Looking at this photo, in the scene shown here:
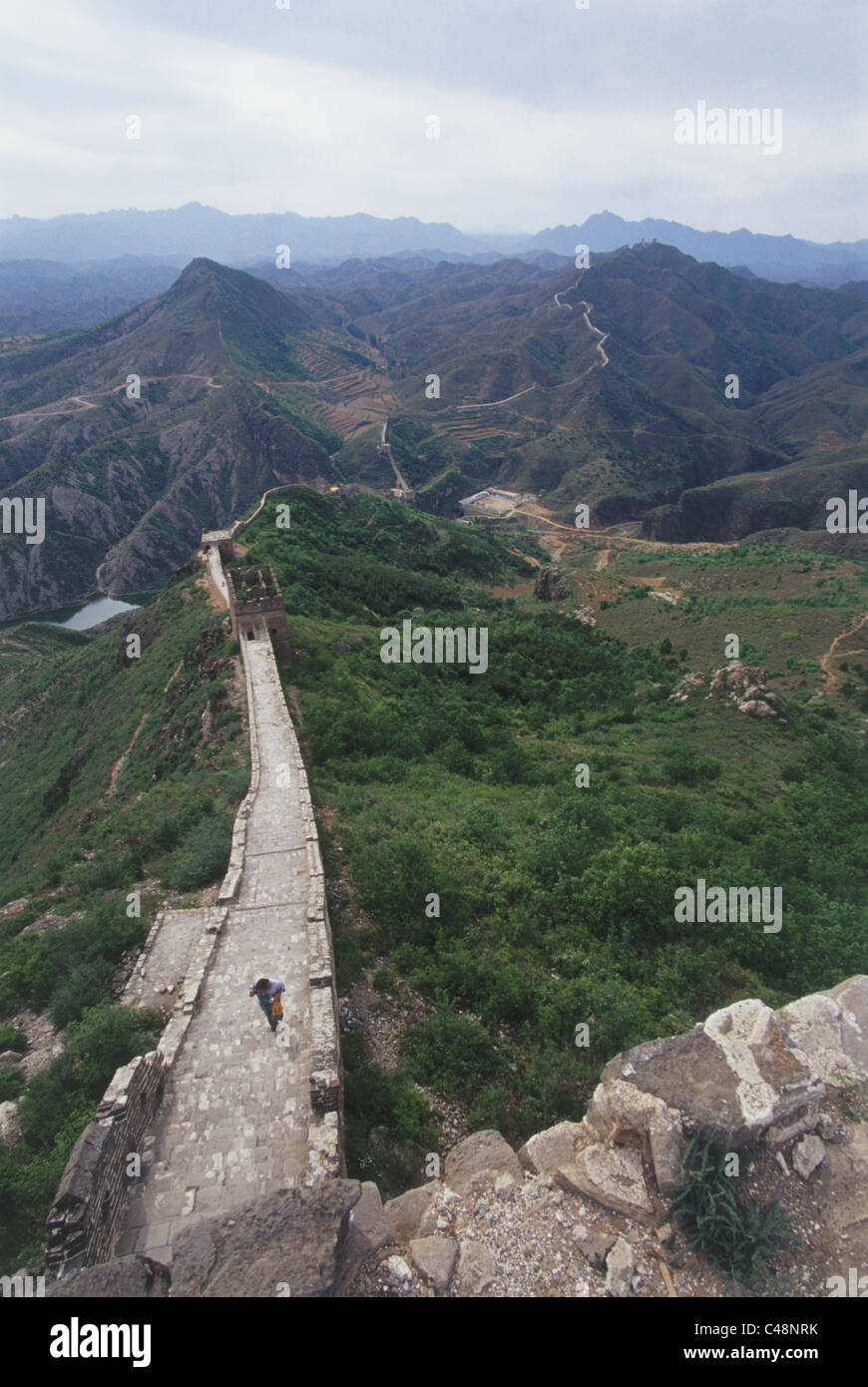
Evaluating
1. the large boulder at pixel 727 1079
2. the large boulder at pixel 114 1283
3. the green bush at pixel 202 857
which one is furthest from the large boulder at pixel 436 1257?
the green bush at pixel 202 857

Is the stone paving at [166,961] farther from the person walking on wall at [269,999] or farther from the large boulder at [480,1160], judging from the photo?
the large boulder at [480,1160]

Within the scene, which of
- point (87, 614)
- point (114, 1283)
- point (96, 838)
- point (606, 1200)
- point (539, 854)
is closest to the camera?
point (114, 1283)

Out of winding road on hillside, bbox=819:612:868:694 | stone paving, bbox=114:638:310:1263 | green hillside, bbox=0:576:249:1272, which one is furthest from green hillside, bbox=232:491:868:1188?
green hillside, bbox=0:576:249:1272

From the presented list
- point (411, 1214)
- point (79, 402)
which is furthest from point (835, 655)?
point (79, 402)

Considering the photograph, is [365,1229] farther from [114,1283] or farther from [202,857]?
[202,857]
